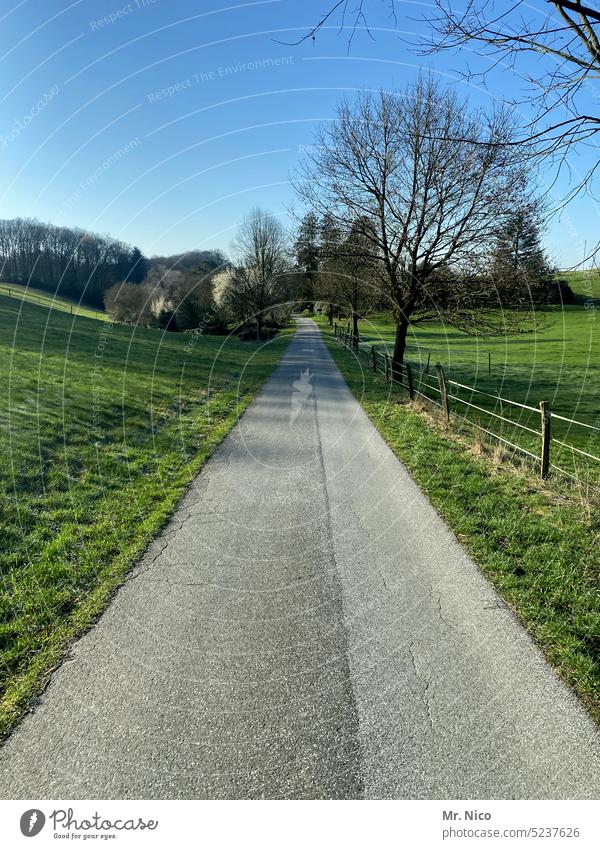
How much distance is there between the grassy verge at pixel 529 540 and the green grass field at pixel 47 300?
1473 inches

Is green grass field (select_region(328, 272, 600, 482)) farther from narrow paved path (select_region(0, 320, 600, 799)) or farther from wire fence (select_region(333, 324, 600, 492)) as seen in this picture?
narrow paved path (select_region(0, 320, 600, 799))

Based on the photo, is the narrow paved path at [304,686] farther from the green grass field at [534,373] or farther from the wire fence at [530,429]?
the green grass field at [534,373]

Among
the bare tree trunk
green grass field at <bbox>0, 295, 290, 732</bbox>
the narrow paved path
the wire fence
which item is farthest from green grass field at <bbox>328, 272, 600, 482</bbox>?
green grass field at <bbox>0, 295, 290, 732</bbox>

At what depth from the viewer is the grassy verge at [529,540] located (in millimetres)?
3768

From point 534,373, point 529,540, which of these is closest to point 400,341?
point 534,373

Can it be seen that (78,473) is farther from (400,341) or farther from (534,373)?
(534,373)

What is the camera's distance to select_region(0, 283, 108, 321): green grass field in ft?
131

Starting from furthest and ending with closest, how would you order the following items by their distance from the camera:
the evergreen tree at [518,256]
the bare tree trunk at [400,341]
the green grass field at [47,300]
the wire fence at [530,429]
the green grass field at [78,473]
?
the green grass field at [47,300] < the bare tree trunk at [400,341] < the evergreen tree at [518,256] < the wire fence at [530,429] < the green grass field at [78,473]

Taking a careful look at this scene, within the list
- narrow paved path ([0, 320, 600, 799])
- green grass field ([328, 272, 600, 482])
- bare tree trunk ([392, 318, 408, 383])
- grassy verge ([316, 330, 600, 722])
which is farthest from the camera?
bare tree trunk ([392, 318, 408, 383])

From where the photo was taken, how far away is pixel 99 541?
545 centimetres

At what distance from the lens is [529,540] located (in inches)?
221

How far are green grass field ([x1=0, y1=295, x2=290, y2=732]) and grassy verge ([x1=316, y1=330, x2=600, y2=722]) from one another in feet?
12.9

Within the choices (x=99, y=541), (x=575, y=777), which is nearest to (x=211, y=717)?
(x=575, y=777)

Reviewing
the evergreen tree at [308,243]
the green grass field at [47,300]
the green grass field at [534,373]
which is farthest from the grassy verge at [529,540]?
the green grass field at [47,300]
